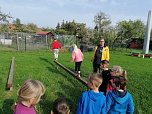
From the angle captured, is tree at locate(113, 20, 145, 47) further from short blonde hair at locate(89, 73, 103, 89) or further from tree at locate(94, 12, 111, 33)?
short blonde hair at locate(89, 73, 103, 89)

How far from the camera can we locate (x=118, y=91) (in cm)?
502

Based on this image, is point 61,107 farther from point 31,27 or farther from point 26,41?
point 31,27

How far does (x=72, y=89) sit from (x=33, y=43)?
30190 millimetres

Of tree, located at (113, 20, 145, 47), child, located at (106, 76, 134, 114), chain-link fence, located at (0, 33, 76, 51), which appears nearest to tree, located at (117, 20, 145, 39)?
tree, located at (113, 20, 145, 47)

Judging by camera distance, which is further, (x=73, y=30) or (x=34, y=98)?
(x=73, y=30)

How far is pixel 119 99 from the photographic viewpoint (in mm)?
5023

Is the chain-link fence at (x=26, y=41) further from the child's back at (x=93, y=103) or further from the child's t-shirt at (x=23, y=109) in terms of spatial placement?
the child's t-shirt at (x=23, y=109)

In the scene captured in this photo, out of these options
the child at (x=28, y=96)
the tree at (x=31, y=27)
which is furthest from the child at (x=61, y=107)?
the tree at (x=31, y=27)

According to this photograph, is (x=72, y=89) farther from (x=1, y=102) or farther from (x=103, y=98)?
(x=103, y=98)

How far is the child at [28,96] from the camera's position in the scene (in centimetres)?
357

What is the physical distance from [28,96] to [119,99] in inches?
76.9

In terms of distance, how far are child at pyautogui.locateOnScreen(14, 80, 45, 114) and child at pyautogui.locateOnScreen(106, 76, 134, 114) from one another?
1.76m

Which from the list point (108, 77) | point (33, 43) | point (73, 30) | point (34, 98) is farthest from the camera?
point (73, 30)

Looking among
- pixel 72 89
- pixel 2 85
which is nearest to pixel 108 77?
pixel 72 89
